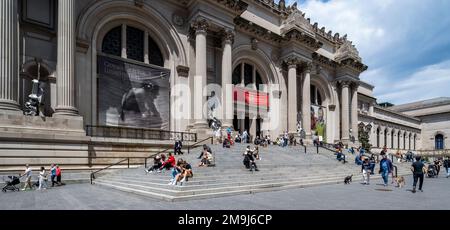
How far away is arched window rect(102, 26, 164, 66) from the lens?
72.6 ft

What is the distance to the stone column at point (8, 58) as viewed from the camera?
15.5 meters

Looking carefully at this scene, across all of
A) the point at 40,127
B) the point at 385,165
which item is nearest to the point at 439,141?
the point at 385,165

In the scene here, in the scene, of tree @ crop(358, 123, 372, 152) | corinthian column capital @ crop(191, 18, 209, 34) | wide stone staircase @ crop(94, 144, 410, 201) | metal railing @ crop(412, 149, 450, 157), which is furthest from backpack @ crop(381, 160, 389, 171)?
metal railing @ crop(412, 149, 450, 157)

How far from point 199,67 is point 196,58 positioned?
744 millimetres

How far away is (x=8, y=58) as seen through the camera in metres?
15.8

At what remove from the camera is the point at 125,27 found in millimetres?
22719

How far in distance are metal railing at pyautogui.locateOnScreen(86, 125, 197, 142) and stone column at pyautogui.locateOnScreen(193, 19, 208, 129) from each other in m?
1.77

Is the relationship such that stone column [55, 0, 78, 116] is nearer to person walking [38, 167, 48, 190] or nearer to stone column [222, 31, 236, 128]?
person walking [38, 167, 48, 190]

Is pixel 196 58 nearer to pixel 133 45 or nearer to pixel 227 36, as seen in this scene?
pixel 227 36

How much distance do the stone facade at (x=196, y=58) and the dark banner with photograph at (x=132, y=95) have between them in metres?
0.54

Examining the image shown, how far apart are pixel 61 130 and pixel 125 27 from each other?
9411 mm

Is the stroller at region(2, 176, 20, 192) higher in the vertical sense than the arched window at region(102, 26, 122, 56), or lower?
lower

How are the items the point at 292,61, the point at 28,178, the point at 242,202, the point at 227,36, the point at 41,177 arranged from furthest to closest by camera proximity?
the point at 292,61 → the point at 227,36 → the point at 41,177 → the point at 28,178 → the point at 242,202
